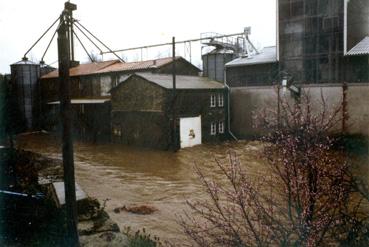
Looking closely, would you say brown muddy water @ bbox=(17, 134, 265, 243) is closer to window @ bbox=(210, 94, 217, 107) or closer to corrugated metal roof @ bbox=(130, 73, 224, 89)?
window @ bbox=(210, 94, 217, 107)

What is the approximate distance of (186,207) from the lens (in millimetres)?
13875

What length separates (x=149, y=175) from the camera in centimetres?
1938

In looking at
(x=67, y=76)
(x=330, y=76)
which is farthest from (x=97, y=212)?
(x=330, y=76)

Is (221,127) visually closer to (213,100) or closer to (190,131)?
(213,100)

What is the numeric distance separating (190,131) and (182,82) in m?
4.74

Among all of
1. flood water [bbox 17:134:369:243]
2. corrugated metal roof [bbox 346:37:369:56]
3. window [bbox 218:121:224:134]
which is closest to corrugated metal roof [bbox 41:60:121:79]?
flood water [bbox 17:134:369:243]

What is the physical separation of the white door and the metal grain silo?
2155 centimetres

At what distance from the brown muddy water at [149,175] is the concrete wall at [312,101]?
7.75ft

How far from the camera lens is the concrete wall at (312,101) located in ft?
82.2

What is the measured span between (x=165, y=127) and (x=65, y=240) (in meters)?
19.6

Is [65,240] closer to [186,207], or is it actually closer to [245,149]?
[186,207]

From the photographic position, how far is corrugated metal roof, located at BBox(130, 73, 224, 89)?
1091 inches

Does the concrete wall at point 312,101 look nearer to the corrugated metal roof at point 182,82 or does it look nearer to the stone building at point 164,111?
the stone building at point 164,111

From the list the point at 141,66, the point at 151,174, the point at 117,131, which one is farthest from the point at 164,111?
the point at 141,66
